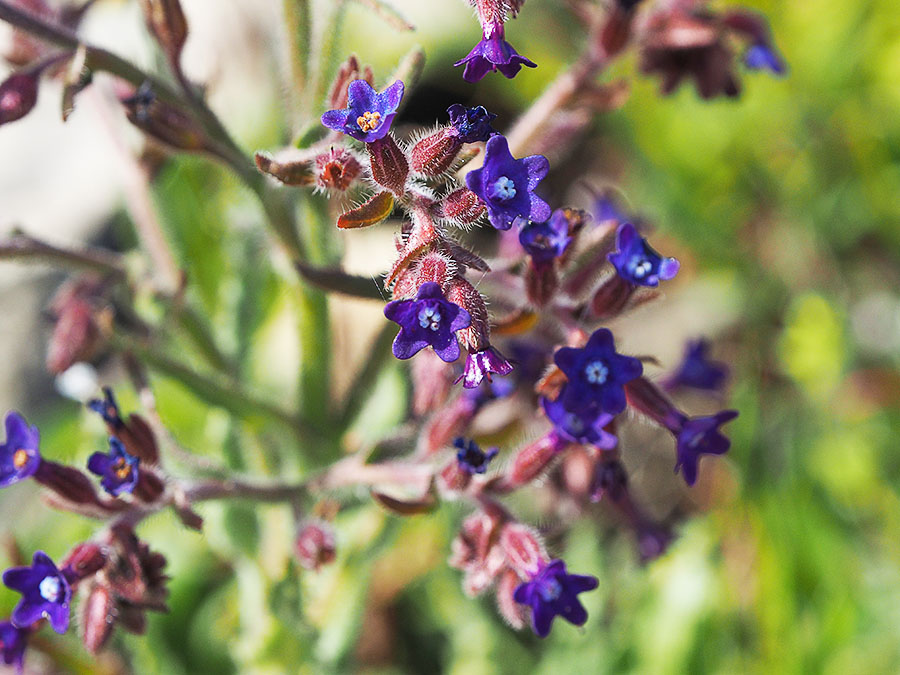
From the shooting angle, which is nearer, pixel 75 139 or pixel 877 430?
pixel 877 430

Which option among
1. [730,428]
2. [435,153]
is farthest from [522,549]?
[730,428]

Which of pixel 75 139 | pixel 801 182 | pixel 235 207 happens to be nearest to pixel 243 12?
pixel 75 139

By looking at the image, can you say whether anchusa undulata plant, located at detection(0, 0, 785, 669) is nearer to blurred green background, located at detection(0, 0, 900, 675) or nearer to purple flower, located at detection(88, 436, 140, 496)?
purple flower, located at detection(88, 436, 140, 496)

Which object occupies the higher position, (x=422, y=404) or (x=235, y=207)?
(x=422, y=404)

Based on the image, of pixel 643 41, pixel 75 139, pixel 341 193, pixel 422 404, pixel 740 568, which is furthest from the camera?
pixel 75 139

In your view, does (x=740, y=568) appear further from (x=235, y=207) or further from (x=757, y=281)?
(x=235, y=207)

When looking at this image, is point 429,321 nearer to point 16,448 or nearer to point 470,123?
point 470,123

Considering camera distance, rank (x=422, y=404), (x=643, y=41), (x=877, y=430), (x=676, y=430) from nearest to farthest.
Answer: (x=676, y=430) < (x=422, y=404) < (x=643, y=41) < (x=877, y=430)

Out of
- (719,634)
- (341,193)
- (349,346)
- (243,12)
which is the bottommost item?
(349,346)
